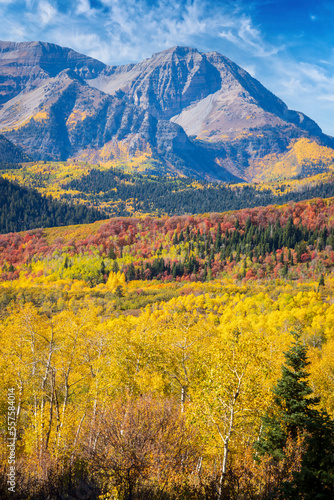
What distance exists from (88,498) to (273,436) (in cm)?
1478

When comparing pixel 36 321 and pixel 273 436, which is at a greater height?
pixel 36 321

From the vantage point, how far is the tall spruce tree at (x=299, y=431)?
17750mm

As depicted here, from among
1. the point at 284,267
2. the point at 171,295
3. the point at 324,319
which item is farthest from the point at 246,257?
the point at 324,319

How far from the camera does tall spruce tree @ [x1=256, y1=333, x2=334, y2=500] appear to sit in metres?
17.8

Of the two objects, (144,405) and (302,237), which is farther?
(302,237)

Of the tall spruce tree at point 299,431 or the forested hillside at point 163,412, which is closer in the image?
the tall spruce tree at point 299,431

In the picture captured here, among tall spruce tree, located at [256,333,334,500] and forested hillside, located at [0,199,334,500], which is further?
forested hillside, located at [0,199,334,500]

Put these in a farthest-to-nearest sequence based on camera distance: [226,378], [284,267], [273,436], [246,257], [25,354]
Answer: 1. [246,257]
2. [284,267]
3. [25,354]
4. [273,436]
5. [226,378]

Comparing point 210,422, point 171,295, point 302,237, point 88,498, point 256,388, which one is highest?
point 302,237

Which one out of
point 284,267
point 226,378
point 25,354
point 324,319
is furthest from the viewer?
point 284,267

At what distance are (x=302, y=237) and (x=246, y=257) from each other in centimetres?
3640

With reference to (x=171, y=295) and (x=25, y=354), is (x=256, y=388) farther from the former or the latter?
(x=171, y=295)

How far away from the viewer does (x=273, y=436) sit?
2705cm

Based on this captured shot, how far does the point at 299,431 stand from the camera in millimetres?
28219
